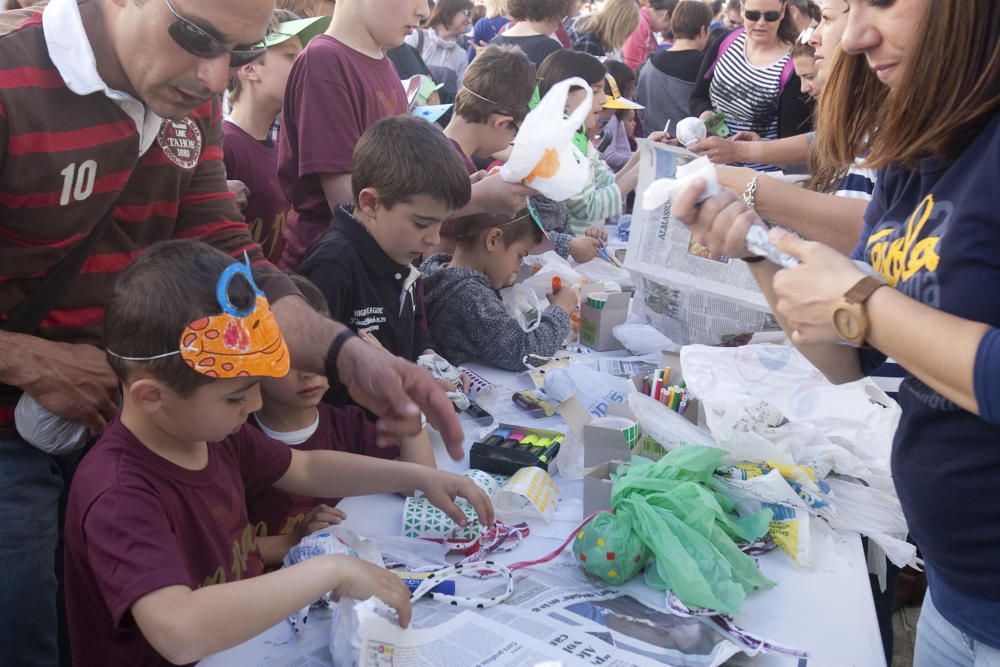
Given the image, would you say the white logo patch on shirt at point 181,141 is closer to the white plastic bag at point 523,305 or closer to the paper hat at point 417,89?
the white plastic bag at point 523,305

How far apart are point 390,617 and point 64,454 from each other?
0.74 m

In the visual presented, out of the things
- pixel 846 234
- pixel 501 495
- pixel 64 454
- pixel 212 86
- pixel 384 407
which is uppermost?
pixel 212 86

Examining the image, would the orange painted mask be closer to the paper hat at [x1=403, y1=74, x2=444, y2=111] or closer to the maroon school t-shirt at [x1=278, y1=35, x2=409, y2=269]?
the maroon school t-shirt at [x1=278, y1=35, x2=409, y2=269]

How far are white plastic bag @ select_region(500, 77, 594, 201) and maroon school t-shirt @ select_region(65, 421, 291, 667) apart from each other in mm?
1406

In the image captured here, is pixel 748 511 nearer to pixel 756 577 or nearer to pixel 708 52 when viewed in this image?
pixel 756 577

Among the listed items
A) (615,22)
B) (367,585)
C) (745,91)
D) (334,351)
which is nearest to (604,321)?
(334,351)

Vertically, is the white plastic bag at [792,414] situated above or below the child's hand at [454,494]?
above

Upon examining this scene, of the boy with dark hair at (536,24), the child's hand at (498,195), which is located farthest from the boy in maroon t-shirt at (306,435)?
the boy with dark hair at (536,24)

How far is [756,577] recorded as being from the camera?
1700 millimetres

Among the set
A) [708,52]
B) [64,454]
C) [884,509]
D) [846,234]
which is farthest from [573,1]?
[64,454]

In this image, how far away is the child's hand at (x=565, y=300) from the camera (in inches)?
127

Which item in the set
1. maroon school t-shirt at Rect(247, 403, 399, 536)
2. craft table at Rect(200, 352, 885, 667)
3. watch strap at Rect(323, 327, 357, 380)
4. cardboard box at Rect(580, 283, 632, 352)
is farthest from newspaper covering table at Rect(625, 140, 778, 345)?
watch strap at Rect(323, 327, 357, 380)

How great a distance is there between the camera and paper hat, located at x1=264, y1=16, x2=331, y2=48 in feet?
9.66

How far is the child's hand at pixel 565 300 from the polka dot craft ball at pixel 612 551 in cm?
158
